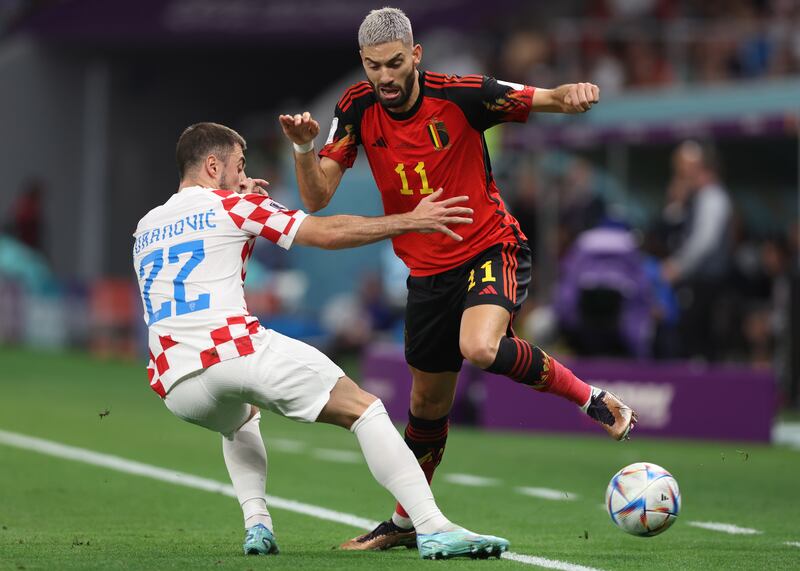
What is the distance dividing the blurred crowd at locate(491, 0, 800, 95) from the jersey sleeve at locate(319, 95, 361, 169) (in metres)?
13.2

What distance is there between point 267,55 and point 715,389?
20491 mm

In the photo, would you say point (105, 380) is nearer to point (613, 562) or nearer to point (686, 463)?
point (686, 463)

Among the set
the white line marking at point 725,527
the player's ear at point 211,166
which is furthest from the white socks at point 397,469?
the white line marking at point 725,527

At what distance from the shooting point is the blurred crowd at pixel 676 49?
19891 mm

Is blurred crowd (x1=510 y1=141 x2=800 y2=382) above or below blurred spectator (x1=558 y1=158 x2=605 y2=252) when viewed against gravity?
below

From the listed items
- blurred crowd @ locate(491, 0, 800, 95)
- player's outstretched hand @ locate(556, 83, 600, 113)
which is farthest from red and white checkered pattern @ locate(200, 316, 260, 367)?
blurred crowd @ locate(491, 0, 800, 95)

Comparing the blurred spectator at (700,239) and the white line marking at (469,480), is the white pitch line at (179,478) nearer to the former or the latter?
the white line marking at (469,480)

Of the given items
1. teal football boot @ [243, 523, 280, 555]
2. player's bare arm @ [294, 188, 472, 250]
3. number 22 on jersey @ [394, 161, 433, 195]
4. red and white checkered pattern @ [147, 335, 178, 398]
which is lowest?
teal football boot @ [243, 523, 280, 555]

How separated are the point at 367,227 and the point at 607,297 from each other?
8.15 metres

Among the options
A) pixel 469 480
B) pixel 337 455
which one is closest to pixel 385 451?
pixel 469 480

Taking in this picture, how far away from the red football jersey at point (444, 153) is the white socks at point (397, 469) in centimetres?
115

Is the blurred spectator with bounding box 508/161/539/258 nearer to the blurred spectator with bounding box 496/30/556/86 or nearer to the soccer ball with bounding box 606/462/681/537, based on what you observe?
the blurred spectator with bounding box 496/30/556/86

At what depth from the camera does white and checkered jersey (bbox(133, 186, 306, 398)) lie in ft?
21.3

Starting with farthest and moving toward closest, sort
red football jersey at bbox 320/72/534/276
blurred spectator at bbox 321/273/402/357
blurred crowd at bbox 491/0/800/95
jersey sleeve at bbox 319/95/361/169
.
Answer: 1. blurred spectator at bbox 321/273/402/357
2. blurred crowd at bbox 491/0/800/95
3. jersey sleeve at bbox 319/95/361/169
4. red football jersey at bbox 320/72/534/276
